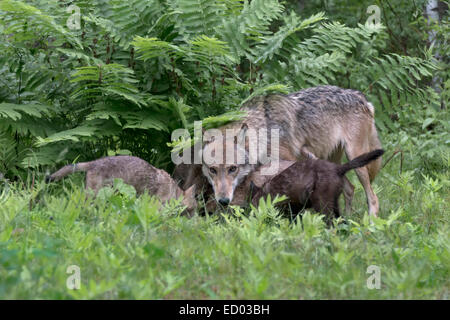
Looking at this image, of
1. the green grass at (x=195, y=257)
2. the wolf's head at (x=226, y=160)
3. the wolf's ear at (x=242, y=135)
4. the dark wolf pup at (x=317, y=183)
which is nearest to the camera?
Result: the green grass at (x=195, y=257)

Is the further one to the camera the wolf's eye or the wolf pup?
the wolf's eye

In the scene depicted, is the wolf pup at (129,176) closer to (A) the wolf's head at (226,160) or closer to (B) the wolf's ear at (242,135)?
(A) the wolf's head at (226,160)

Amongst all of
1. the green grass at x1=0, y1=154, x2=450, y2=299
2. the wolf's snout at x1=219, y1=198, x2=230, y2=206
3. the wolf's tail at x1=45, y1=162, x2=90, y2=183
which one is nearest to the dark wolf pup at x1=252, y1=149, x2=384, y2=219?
the wolf's snout at x1=219, y1=198, x2=230, y2=206

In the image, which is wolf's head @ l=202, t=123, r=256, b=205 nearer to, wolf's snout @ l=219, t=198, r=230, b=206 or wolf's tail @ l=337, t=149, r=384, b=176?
wolf's snout @ l=219, t=198, r=230, b=206

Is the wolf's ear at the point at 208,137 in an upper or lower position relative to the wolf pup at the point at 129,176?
upper

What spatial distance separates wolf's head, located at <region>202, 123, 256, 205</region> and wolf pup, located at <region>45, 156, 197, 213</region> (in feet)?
1.03

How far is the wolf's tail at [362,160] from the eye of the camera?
5562mm

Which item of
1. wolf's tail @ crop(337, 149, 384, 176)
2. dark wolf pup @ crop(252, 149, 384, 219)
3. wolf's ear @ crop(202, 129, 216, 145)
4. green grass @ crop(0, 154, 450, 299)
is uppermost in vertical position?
wolf's ear @ crop(202, 129, 216, 145)

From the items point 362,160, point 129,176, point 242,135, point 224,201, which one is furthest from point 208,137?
point 362,160

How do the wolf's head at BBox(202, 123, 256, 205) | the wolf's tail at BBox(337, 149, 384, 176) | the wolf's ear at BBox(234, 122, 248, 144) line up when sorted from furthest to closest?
the wolf's ear at BBox(234, 122, 248, 144) → the wolf's head at BBox(202, 123, 256, 205) → the wolf's tail at BBox(337, 149, 384, 176)

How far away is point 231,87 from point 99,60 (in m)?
1.70

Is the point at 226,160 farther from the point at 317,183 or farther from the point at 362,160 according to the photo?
the point at 362,160

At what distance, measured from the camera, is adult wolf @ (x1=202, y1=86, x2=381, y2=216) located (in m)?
6.62

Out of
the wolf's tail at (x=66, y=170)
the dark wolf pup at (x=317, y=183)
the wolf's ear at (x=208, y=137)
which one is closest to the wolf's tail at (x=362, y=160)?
the dark wolf pup at (x=317, y=183)
